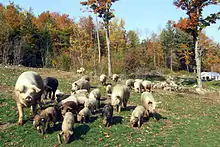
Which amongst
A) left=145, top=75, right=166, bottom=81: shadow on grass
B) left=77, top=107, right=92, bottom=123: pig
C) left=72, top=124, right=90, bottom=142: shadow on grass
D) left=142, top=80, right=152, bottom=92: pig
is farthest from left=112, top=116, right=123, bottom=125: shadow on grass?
left=145, top=75, right=166, bottom=81: shadow on grass

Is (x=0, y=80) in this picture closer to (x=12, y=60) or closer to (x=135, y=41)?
(x=12, y=60)

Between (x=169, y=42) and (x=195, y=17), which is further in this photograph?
(x=169, y=42)

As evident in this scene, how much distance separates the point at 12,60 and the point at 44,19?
71.7 ft

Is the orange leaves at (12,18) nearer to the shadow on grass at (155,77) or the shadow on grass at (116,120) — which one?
the shadow on grass at (155,77)

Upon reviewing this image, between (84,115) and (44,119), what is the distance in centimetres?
204

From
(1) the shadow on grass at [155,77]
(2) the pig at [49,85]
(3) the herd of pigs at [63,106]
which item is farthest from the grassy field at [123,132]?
(1) the shadow on grass at [155,77]

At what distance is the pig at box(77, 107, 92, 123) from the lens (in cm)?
1139

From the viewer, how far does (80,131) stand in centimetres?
1069

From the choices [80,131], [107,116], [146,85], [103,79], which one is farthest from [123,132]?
[103,79]

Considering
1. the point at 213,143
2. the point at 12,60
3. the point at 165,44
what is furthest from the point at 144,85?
the point at 165,44

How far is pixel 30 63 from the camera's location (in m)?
44.9

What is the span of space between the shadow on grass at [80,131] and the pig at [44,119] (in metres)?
1.09

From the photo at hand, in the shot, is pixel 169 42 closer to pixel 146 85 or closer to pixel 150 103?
pixel 146 85

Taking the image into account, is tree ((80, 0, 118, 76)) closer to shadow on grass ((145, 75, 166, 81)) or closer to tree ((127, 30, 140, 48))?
shadow on grass ((145, 75, 166, 81))
